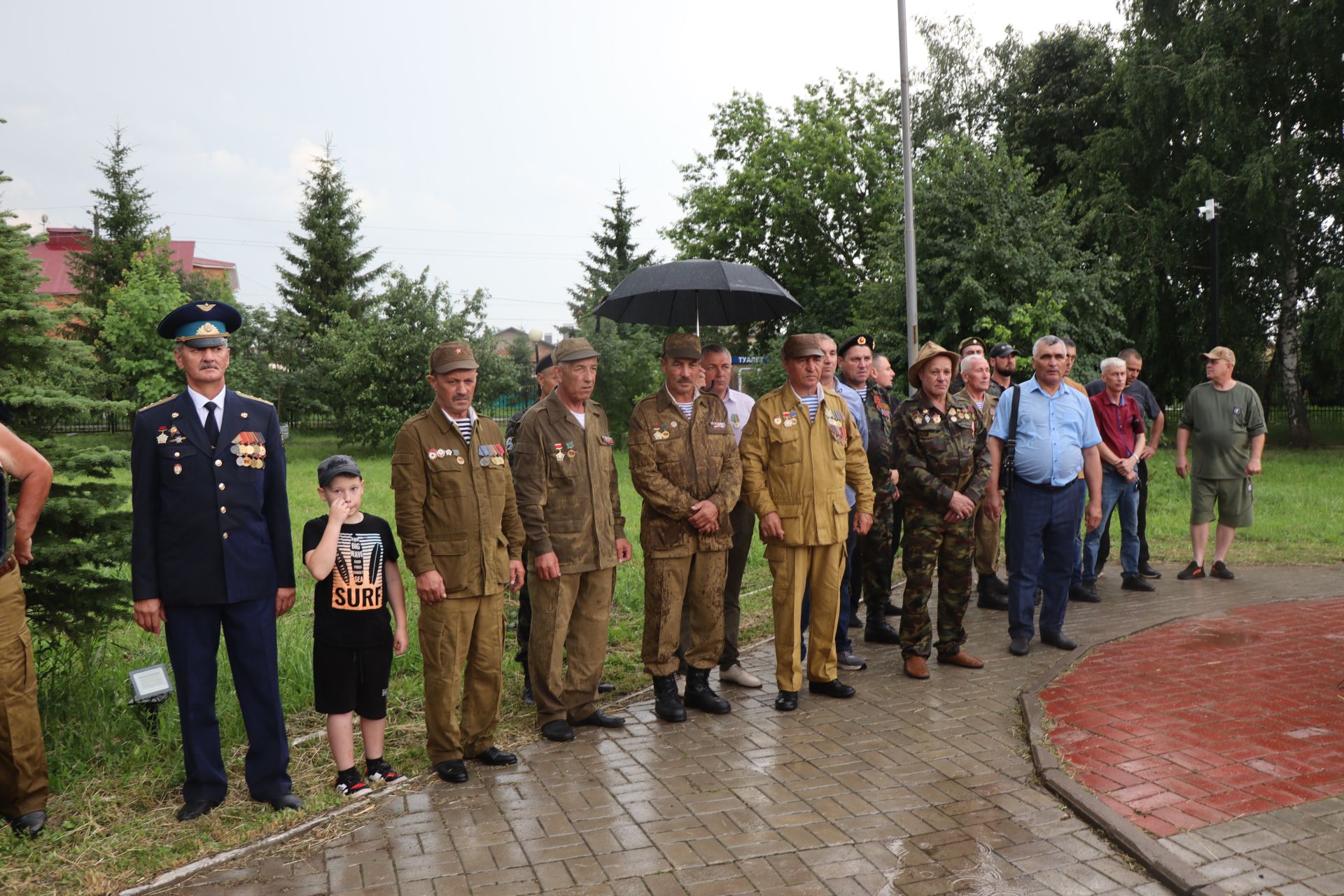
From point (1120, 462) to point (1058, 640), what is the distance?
2.38m

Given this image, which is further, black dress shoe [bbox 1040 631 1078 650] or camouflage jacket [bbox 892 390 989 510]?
black dress shoe [bbox 1040 631 1078 650]

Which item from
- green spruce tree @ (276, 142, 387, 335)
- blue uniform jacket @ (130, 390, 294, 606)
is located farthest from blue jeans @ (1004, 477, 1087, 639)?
green spruce tree @ (276, 142, 387, 335)

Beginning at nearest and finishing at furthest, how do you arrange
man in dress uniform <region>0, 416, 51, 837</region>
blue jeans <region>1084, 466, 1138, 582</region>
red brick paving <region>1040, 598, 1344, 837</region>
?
man in dress uniform <region>0, 416, 51, 837</region> < red brick paving <region>1040, 598, 1344, 837</region> < blue jeans <region>1084, 466, 1138, 582</region>

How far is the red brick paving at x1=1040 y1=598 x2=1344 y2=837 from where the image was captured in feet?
15.0

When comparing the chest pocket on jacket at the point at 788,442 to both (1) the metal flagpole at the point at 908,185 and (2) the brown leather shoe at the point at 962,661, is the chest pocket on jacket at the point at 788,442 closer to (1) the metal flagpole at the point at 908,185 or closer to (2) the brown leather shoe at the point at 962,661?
(2) the brown leather shoe at the point at 962,661

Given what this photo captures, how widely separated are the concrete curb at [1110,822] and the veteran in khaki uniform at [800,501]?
4.22 ft

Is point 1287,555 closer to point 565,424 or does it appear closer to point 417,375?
point 565,424

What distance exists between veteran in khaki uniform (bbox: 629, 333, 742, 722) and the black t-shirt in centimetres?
165

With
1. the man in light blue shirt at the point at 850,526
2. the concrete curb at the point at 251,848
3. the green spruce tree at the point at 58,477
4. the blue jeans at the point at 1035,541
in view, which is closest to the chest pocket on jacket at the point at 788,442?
the man in light blue shirt at the point at 850,526

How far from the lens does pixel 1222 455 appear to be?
379 inches

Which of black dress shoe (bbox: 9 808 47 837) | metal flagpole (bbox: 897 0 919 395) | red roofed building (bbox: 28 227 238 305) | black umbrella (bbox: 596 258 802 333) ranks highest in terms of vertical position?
red roofed building (bbox: 28 227 238 305)

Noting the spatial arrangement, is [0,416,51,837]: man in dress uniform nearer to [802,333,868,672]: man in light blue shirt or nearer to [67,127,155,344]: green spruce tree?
[802,333,868,672]: man in light blue shirt

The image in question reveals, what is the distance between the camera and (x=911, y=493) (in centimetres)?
691

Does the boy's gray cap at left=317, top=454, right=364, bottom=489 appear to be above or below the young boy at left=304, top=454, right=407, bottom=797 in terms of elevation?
above
